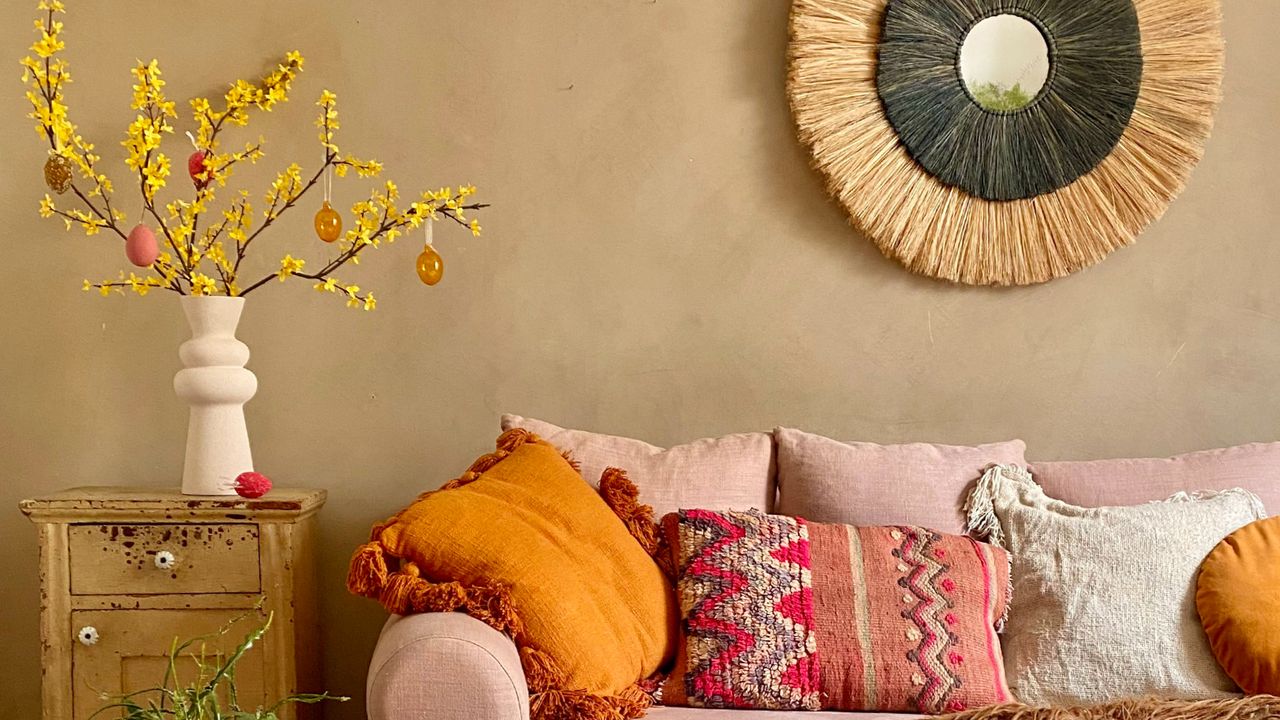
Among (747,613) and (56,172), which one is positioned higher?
(56,172)

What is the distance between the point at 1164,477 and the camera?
2.18 meters

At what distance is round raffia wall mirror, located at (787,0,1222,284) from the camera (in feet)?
8.05

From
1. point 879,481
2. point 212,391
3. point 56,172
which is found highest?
point 56,172

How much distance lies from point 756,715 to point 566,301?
1.10 m

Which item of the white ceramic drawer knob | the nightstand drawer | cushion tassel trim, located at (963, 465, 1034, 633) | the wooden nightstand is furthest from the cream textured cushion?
the white ceramic drawer knob

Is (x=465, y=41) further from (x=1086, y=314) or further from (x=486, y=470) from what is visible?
(x=1086, y=314)

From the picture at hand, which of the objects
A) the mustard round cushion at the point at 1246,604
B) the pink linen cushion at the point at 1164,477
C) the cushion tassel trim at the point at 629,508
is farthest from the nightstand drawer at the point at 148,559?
the mustard round cushion at the point at 1246,604

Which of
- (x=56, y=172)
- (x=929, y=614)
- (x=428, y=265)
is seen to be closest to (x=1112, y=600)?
(x=929, y=614)

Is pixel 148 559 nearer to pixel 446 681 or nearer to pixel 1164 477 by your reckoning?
pixel 446 681

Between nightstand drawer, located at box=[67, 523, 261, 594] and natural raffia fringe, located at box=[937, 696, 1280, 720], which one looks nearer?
natural raffia fringe, located at box=[937, 696, 1280, 720]

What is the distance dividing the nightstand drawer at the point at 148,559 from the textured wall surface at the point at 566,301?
0.40m

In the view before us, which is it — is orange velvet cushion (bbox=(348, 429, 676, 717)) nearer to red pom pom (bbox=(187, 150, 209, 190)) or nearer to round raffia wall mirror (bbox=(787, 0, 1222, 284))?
red pom pom (bbox=(187, 150, 209, 190))

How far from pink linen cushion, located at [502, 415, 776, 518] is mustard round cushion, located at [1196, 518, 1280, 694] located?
826 millimetres

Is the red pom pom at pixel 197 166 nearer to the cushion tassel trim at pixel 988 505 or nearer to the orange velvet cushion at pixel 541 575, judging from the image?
the orange velvet cushion at pixel 541 575
